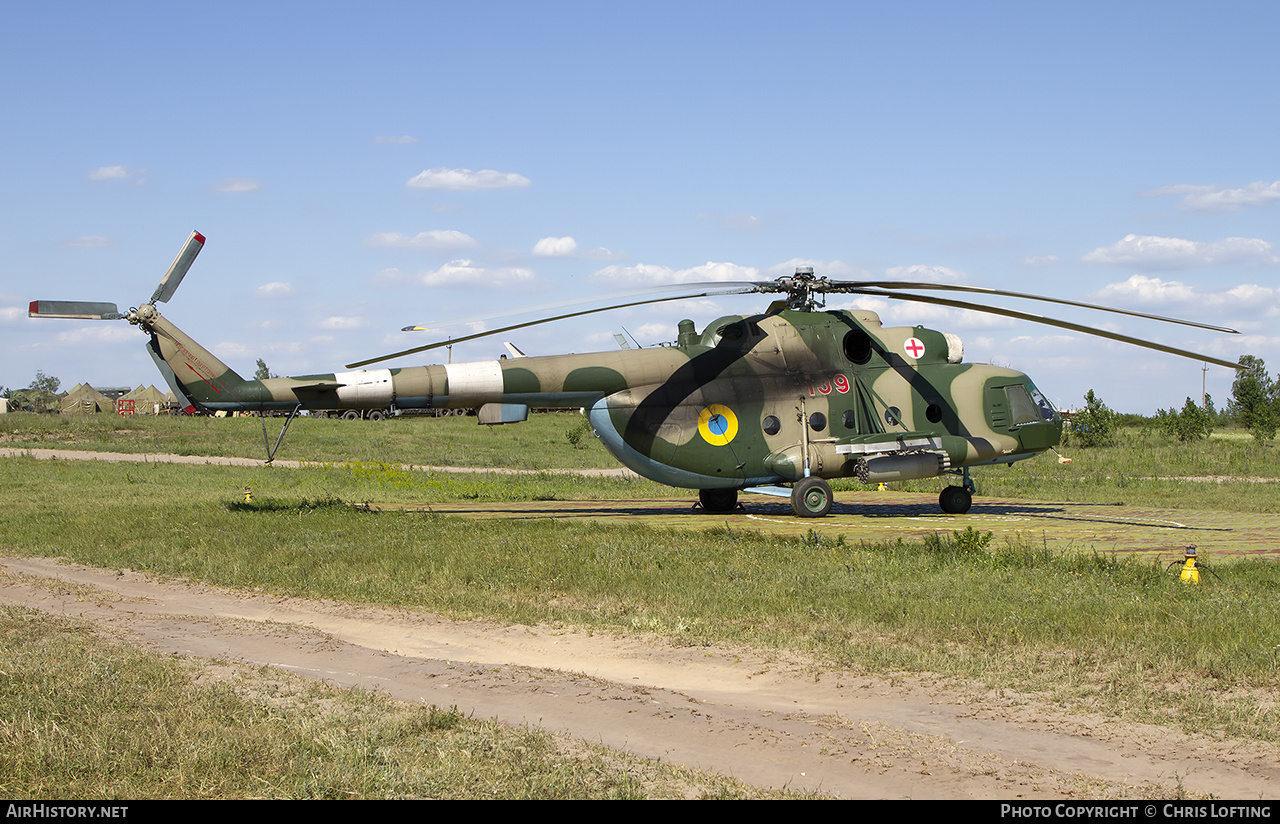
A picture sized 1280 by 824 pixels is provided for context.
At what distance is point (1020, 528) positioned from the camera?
18359mm

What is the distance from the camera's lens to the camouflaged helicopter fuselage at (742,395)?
714 inches

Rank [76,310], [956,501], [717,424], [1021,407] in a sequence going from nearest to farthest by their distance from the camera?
[76,310] < [717,424] < [956,501] < [1021,407]

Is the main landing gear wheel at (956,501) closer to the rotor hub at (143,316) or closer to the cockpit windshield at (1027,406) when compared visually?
the cockpit windshield at (1027,406)

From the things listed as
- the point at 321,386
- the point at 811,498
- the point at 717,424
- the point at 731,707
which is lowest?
the point at 731,707

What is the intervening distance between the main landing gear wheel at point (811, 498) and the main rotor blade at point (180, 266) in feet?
39.5

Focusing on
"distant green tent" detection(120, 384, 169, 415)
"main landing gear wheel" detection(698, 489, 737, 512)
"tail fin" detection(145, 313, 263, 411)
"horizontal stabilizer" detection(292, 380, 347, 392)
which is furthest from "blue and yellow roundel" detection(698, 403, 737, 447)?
"distant green tent" detection(120, 384, 169, 415)

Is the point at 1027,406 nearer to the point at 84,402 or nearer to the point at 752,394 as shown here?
the point at 752,394

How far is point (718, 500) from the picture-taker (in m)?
21.8

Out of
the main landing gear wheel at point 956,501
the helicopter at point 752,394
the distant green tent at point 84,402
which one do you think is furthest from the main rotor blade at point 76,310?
the distant green tent at point 84,402

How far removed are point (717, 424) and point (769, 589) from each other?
276 inches

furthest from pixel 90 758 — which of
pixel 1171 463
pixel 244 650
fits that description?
pixel 1171 463

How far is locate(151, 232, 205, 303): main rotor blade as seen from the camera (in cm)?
1839

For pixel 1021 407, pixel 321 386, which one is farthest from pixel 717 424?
pixel 321 386

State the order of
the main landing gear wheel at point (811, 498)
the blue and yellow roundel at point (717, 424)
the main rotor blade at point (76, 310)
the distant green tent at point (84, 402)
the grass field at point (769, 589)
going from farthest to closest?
1. the distant green tent at point (84, 402)
2. the main landing gear wheel at point (811, 498)
3. the blue and yellow roundel at point (717, 424)
4. the main rotor blade at point (76, 310)
5. the grass field at point (769, 589)
